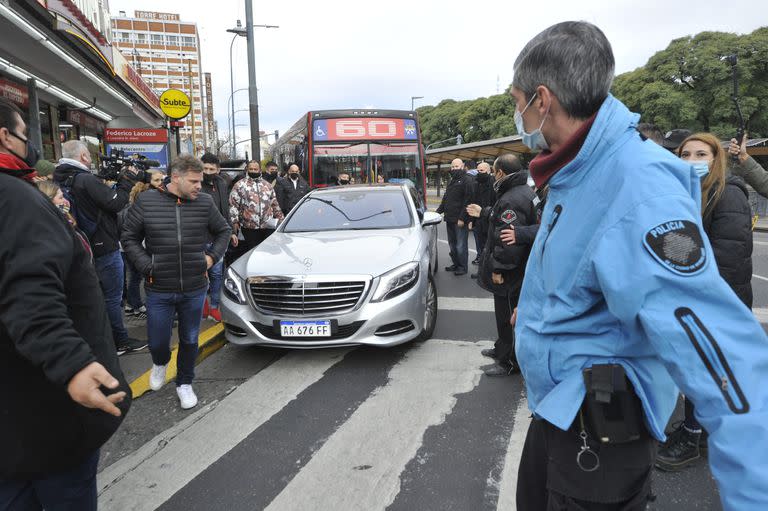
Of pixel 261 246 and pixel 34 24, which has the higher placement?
pixel 34 24

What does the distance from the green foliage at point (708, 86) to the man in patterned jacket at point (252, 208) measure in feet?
104

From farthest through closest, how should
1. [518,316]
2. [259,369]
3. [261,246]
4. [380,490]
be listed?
1. [261,246]
2. [259,369]
3. [380,490]
4. [518,316]

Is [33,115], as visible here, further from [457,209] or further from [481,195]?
[481,195]

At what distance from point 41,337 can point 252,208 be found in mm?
5543

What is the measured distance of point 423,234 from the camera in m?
5.44

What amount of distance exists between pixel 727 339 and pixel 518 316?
23.1 inches

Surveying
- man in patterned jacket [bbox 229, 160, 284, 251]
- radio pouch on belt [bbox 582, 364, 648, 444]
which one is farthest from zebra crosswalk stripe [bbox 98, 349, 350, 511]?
man in patterned jacket [bbox 229, 160, 284, 251]

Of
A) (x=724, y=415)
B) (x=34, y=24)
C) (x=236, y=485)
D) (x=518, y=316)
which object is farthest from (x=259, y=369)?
(x=34, y=24)

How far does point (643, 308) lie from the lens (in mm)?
1030

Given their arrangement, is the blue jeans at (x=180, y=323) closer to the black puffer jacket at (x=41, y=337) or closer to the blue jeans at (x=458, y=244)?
the black puffer jacket at (x=41, y=337)

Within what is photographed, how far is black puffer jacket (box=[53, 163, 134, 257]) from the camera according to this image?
4.38m

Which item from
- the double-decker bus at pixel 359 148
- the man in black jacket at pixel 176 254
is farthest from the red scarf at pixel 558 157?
the double-decker bus at pixel 359 148

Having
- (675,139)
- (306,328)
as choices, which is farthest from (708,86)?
(306,328)

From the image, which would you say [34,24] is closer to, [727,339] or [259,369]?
[259,369]
